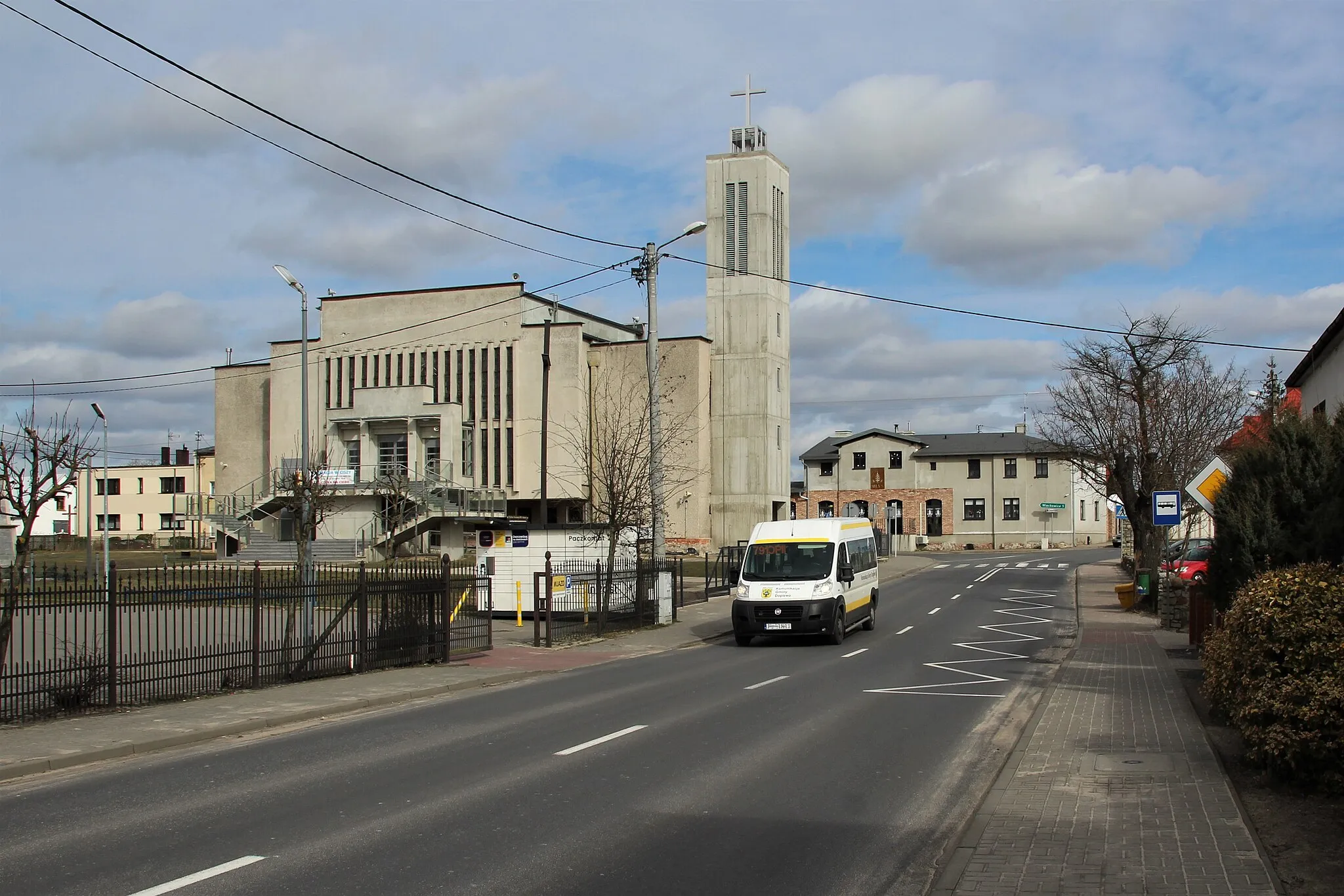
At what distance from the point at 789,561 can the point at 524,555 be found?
8.29m

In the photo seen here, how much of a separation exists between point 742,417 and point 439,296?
1870 centimetres

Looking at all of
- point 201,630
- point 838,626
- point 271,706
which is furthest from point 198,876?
point 838,626

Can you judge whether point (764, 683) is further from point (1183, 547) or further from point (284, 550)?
point (284, 550)

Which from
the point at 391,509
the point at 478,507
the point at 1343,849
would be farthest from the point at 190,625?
the point at 478,507

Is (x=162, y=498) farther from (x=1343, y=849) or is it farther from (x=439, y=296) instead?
(x=1343, y=849)

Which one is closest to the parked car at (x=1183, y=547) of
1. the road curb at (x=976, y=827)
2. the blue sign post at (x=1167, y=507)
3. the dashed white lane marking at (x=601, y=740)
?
the blue sign post at (x=1167, y=507)

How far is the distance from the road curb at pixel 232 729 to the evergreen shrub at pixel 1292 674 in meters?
10.0

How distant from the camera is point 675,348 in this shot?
65875 mm

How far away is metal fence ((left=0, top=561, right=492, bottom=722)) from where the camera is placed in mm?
13180

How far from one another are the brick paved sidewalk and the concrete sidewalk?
325 inches

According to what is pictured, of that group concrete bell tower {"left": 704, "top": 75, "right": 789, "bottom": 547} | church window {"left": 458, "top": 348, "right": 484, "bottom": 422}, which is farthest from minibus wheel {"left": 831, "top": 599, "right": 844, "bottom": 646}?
church window {"left": 458, "top": 348, "right": 484, "bottom": 422}

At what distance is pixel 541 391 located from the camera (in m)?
63.0

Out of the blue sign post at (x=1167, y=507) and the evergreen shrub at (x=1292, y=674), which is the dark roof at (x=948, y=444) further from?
the evergreen shrub at (x=1292, y=674)

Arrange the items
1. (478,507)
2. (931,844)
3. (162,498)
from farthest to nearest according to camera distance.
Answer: (162,498) < (478,507) < (931,844)
